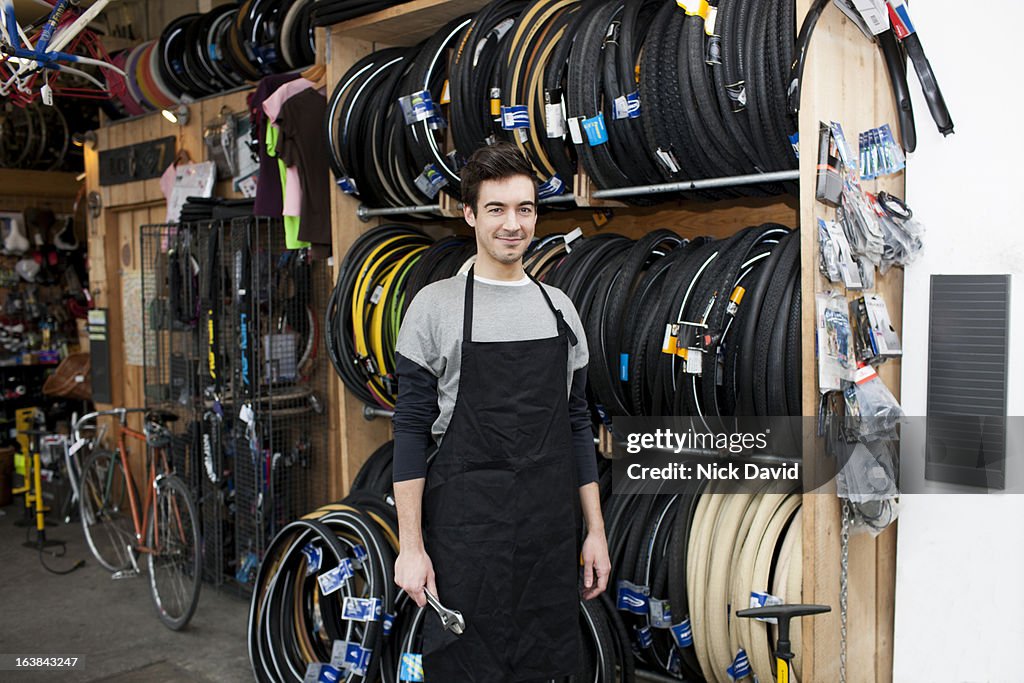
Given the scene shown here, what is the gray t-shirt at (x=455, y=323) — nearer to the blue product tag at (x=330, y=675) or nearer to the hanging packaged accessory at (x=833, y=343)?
the hanging packaged accessory at (x=833, y=343)

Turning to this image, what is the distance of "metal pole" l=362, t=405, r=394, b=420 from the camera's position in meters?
3.96

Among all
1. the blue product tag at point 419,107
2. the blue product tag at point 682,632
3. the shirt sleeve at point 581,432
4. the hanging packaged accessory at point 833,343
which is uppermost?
the blue product tag at point 419,107

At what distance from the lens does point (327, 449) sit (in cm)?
493

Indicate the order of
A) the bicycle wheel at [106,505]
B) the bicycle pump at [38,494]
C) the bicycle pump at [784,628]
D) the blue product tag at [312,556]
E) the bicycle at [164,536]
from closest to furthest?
the bicycle pump at [784,628]
the blue product tag at [312,556]
the bicycle at [164,536]
the bicycle wheel at [106,505]
the bicycle pump at [38,494]

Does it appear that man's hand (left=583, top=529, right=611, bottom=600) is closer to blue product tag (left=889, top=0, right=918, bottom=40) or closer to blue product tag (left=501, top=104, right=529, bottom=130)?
blue product tag (left=501, top=104, right=529, bottom=130)

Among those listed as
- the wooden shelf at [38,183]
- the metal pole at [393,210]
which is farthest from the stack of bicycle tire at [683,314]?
the wooden shelf at [38,183]

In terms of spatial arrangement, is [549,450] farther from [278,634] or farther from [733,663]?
[278,634]

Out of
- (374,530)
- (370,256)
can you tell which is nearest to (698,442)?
(374,530)

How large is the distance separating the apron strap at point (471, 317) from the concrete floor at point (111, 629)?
2302 mm

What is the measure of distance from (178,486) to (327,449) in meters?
0.76

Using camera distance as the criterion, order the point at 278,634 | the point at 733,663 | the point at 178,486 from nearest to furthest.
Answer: the point at 733,663 < the point at 278,634 < the point at 178,486

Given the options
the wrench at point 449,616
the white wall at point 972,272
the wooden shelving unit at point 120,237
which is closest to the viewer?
the wrench at point 449,616

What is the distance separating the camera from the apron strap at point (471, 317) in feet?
7.86

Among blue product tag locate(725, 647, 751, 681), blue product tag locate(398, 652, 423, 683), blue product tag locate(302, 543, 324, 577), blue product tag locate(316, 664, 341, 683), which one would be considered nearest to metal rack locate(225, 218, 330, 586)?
blue product tag locate(302, 543, 324, 577)
